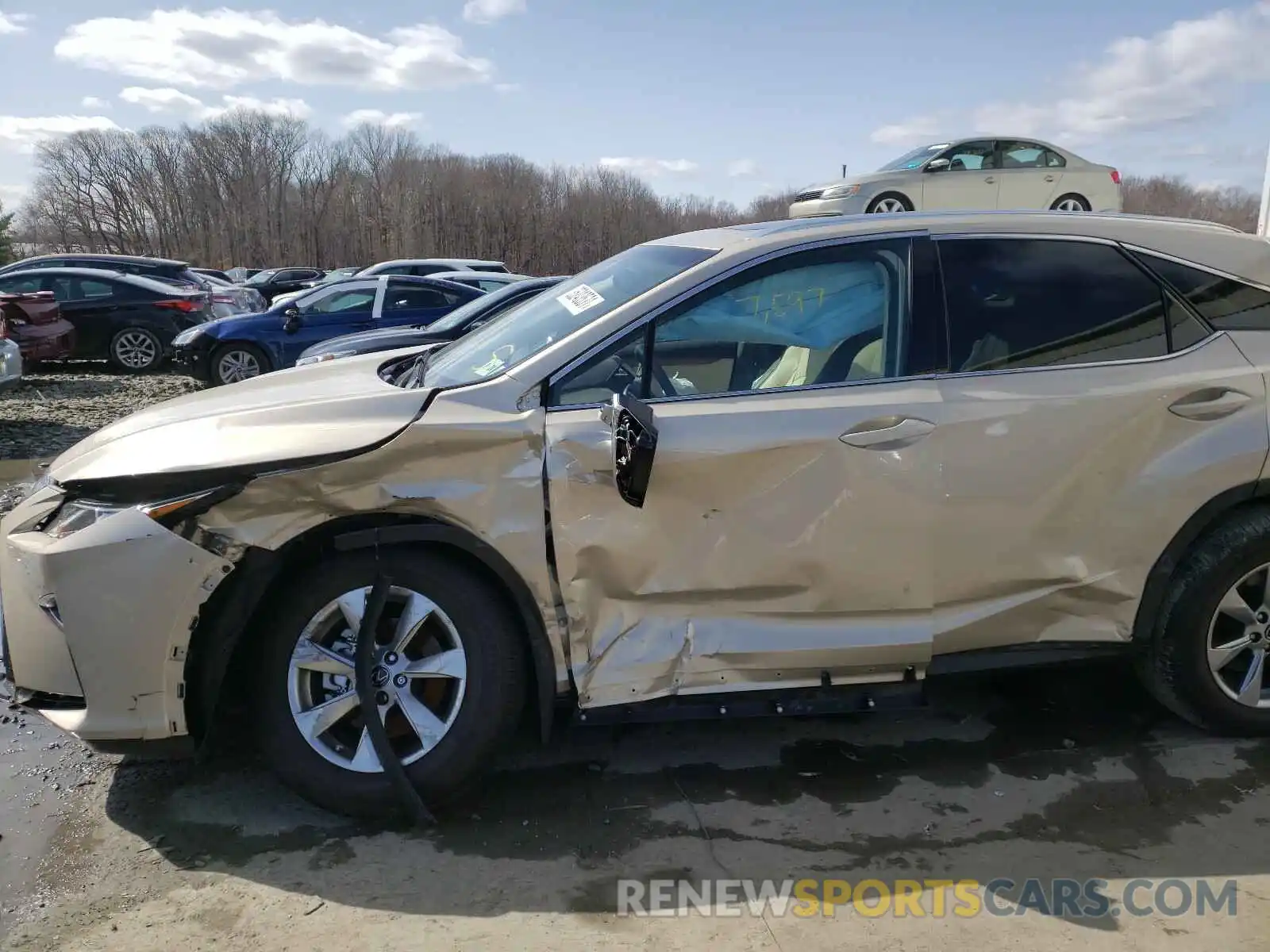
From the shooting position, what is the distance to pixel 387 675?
2.89 metres

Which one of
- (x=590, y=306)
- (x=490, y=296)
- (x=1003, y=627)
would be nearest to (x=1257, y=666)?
(x=1003, y=627)

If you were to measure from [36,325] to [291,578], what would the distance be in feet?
40.3

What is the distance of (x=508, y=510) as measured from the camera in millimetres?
2822

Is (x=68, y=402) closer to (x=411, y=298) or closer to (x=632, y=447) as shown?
(x=411, y=298)

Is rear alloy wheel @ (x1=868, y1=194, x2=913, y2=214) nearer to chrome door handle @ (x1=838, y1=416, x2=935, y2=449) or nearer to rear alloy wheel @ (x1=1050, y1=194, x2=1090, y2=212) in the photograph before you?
rear alloy wheel @ (x1=1050, y1=194, x2=1090, y2=212)

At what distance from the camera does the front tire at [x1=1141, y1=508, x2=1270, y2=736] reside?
320 cm

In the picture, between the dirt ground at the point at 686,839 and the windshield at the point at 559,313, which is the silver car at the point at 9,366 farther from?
the windshield at the point at 559,313

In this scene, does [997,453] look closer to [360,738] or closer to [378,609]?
[378,609]

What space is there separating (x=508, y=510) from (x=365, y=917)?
3.95 ft

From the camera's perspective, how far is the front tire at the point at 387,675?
2855 mm

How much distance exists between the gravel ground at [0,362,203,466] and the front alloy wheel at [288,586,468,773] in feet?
20.0

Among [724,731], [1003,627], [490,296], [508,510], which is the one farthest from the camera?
[490,296]

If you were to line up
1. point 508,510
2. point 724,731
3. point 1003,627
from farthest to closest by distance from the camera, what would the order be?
point 724,731, point 1003,627, point 508,510

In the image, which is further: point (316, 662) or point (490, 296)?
point (490, 296)
